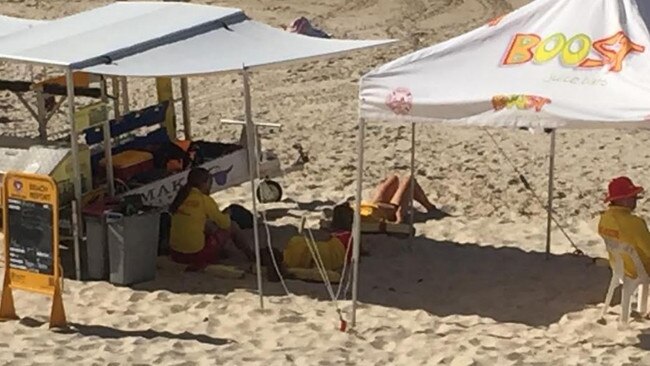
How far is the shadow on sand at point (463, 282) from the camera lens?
391 inches

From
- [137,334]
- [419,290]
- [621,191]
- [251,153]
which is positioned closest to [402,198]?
[419,290]

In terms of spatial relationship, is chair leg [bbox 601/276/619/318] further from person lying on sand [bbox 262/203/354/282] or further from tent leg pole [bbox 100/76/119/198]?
tent leg pole [bbox 100/76/119/198]

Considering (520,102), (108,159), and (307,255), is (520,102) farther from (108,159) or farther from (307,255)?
(108,159)

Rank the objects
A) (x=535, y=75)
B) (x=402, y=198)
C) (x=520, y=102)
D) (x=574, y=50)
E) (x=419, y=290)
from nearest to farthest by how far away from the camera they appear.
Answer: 1. (x=520, y=102)
2. (x=535, y=75)
3. (x=574, y=50)
4. (x=419, y=290)
5. (x=402, y=198)

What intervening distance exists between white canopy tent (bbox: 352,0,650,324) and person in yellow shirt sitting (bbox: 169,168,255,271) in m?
1.78

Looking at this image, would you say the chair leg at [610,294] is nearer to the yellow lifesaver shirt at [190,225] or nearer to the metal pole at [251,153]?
the metal pole at [251,153]

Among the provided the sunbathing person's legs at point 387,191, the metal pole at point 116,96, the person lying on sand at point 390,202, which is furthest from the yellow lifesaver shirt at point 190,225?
the sunbathing person's legs at point 387,191

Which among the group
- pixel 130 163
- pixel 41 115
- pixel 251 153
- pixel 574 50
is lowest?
pixel 130 163

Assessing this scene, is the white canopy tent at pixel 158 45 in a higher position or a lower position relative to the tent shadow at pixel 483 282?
higher

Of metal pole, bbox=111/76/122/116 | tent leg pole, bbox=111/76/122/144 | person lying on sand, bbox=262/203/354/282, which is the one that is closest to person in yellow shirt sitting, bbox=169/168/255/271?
person lying on sand, bbox=262/203/354/282

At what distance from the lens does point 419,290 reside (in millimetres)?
10383

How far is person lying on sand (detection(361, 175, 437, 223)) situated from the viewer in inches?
463

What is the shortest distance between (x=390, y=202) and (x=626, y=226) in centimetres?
314

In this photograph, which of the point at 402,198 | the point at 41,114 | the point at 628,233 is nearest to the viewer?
the point at 628,233
